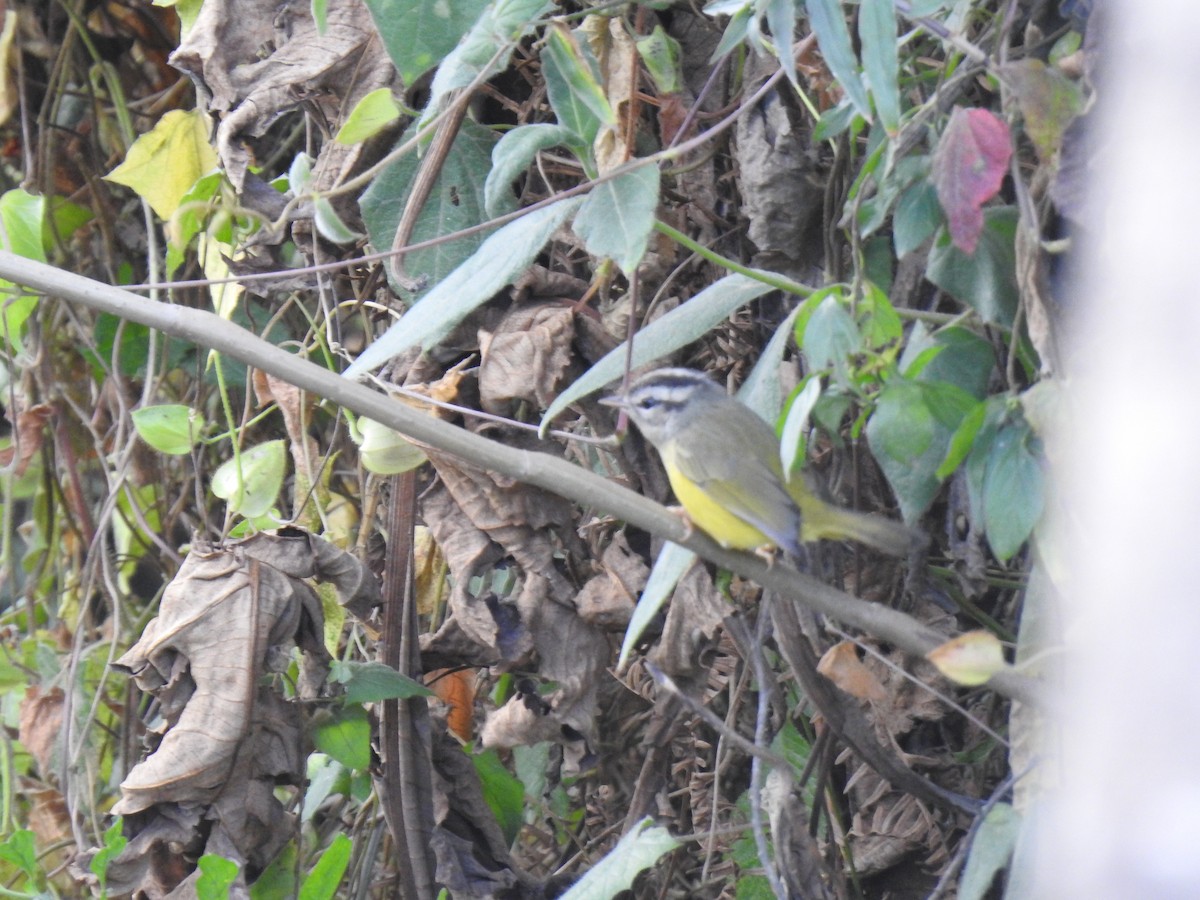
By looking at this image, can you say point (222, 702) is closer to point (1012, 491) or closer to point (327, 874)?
point (327, 874)

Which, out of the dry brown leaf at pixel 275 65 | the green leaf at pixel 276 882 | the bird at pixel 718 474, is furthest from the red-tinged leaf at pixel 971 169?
the green leaf at pixel 276 882

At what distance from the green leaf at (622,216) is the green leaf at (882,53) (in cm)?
35

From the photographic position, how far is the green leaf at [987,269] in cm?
160

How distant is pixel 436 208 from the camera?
2.06m

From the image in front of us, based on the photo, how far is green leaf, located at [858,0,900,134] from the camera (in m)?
1.34

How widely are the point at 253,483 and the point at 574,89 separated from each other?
963 mm

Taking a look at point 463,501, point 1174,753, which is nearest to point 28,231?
point 463,501

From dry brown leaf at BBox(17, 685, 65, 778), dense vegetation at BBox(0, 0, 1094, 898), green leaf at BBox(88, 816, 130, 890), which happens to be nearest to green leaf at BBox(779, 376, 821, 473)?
dense vegetation at BBox(0, 0, 1094, 898)

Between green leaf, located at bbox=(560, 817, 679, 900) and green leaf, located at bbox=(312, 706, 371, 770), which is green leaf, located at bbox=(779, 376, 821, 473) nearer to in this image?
green leaf, located at bbox=(560, 817, 679, 900)

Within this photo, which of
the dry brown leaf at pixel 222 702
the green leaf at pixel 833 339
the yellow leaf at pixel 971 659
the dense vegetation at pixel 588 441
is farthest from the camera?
the dry brown leaf at pixel 222 702

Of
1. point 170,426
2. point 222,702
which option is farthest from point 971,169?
point 170,426

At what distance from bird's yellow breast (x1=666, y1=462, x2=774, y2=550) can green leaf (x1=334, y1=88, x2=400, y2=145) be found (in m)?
0.77

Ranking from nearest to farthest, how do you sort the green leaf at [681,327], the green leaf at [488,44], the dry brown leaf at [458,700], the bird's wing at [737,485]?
the green leaf at [488,44] → the green leaf at [681,327] → the bird's wing at [737,485] → the dry brown leaf at [458,700]

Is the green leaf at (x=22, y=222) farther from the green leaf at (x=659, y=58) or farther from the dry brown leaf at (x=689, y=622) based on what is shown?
the dry brown leaf at (x=689, y=622)
